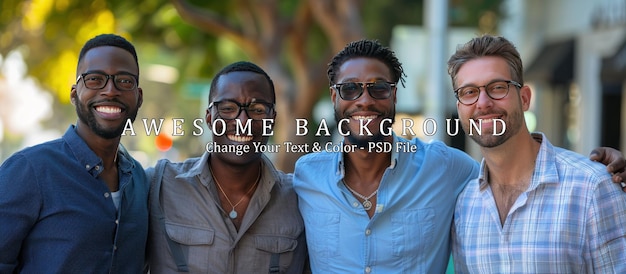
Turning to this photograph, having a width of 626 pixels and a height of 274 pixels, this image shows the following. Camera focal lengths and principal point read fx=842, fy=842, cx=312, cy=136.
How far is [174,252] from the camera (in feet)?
15.0

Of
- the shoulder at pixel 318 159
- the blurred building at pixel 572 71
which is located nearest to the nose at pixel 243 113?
the shoulder at pixel 318 159

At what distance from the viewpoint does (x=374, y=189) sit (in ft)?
15.5

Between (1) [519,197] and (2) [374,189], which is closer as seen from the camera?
(1) [519,197]

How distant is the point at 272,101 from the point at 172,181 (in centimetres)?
73

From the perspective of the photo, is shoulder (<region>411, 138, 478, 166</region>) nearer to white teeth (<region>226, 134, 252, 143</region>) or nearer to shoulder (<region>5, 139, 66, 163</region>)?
white teeth (<region>226, 134, 252, 143</region>)

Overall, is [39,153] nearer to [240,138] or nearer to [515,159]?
[240,138]

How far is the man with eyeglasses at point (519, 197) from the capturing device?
13.0ft

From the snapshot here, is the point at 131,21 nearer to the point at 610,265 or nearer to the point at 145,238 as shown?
the point at 145,238

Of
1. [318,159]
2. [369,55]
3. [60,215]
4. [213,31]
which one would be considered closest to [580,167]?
[369,55]

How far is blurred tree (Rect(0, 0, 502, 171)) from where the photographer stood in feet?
46.8

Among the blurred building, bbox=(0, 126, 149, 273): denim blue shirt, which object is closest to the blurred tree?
the blurred building

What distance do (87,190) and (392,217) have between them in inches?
62.9

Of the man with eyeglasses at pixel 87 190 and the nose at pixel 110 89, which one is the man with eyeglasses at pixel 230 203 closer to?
the man with eyeglasses at pixel 87 190

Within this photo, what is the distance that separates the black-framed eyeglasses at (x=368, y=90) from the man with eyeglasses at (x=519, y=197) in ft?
1.25
